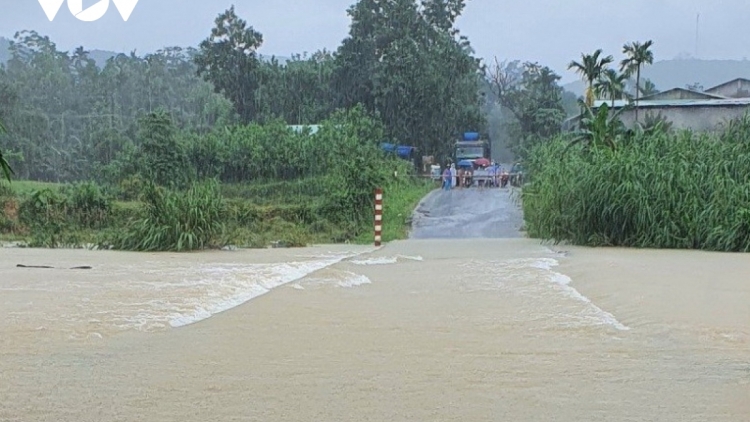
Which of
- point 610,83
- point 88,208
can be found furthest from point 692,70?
point 88,208

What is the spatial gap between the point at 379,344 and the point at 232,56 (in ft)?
128

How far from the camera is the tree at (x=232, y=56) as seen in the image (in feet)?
150

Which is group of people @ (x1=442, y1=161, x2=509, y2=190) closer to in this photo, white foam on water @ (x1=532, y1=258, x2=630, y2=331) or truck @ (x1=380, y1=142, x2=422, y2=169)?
truck @ (x1=380, y1=142, x2=422, y2=169)

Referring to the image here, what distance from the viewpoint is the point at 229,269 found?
15367 millimetres

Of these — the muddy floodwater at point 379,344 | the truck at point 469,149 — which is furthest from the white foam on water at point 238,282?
the truck at point 469,149

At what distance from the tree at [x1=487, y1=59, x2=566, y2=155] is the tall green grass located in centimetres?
1766

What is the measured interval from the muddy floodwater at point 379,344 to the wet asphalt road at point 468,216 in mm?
9648

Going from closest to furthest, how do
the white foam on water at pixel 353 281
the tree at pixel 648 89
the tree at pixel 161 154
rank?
the white foam on water at pixel 353 281 → the tree at pixel 161 154 → the tree at pixel 648 89

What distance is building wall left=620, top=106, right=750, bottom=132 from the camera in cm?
3297

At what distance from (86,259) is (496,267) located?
7805 mm

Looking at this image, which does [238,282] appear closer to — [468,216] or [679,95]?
[468,216]

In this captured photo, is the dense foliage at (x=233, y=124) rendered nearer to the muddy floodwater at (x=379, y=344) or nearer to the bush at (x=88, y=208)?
the bush at (x=88, y=208)

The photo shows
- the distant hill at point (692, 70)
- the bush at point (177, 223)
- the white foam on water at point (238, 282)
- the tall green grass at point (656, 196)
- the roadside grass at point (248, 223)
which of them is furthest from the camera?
the distant hill at point (692, 70)

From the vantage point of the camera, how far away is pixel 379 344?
325 inches
